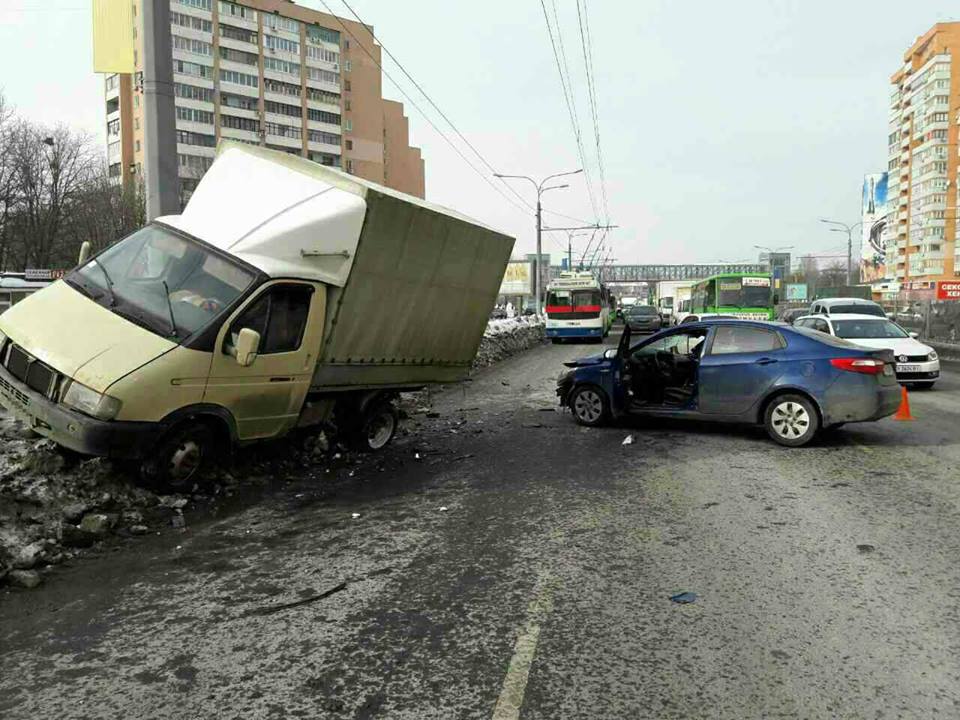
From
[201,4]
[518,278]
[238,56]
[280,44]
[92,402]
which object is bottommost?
[92,402]

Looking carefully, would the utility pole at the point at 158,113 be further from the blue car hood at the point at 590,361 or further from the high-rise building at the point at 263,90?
the high-rise building at the point at 263,90

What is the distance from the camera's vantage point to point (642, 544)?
5371 mm

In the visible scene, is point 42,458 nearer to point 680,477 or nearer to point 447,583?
point 447,583

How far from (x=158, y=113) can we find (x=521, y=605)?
26.0 feet

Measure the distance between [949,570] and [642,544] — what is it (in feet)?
6.18

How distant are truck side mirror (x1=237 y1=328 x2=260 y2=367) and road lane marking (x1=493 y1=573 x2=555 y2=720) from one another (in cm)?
307

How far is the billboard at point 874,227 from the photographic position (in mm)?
126488

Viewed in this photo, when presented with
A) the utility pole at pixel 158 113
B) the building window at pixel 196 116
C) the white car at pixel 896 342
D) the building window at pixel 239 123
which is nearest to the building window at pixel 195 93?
the building window at pixel 196 116

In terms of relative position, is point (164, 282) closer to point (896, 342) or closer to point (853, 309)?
point (896, 342)

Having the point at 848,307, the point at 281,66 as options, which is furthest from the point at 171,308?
the point at 281,66

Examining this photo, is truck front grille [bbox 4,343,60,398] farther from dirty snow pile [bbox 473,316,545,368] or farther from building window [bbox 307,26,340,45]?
building window [bbox 307,26,340,45]

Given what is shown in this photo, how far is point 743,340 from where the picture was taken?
9703 mm

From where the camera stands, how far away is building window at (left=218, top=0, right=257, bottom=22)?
272ft

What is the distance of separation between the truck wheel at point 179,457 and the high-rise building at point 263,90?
72635 millimetres
